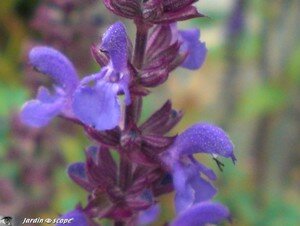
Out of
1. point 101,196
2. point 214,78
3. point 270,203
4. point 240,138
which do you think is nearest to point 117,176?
point 101,196

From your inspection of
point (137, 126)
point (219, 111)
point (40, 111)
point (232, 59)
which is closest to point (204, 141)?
point (137, 126)

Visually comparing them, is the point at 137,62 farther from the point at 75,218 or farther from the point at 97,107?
the point at 75,218

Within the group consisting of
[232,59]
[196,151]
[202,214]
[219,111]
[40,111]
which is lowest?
[219,111]

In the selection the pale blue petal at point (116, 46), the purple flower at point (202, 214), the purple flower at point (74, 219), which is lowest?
the purple flower at point (202, 214)

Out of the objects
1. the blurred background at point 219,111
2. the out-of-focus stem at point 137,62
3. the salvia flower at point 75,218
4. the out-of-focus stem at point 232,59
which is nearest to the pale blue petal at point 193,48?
the out-of-focus stem at point 137,62

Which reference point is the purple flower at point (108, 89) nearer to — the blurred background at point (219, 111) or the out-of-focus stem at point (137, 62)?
the out-of-focus stem at point (137, 62)

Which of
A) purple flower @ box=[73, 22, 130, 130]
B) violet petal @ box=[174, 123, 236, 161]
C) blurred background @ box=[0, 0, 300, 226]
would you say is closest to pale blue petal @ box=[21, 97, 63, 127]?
purple flower @ box=[73, 22, 130, 130]

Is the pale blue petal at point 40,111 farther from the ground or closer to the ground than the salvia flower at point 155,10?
closer to the ground
